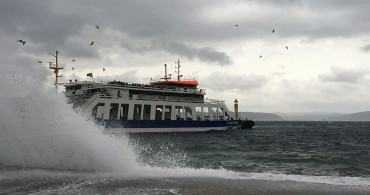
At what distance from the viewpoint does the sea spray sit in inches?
442

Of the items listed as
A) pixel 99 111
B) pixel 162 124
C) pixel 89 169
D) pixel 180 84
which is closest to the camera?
pixel 89 169

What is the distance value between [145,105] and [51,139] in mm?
32257

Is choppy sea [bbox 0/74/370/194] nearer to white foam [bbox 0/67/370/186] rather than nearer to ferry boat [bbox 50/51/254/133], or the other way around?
white foam [bbox 0/67/370/186]

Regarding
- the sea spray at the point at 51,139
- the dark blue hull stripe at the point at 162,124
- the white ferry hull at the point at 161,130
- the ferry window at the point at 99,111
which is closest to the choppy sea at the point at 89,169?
the sea spray at the point at 51,139

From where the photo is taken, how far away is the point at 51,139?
11.8 metres

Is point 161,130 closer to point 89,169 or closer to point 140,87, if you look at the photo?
point 140,87

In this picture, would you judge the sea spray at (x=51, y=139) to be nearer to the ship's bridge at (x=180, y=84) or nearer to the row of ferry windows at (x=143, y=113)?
the row of ferry windows at (x=143, y=113)

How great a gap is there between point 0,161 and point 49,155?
1.59 meters

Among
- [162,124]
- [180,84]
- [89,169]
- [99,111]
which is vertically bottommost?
[89,169]

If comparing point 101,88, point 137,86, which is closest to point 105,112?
point 101,88

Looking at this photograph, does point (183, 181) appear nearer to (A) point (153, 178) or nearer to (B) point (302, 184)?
(A) point (153, 178)

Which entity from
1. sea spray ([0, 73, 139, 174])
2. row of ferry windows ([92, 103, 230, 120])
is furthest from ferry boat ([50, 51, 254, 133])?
sea spray ([0, 73, 139, 174])

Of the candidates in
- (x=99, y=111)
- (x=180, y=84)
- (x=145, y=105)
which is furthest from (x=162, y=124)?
(x=180, y=84)

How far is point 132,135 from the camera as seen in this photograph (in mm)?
37969
